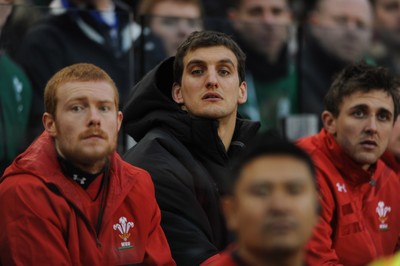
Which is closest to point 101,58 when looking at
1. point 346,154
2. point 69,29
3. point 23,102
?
point 69,29

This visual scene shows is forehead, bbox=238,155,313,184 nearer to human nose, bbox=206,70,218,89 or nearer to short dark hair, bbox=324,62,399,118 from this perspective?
human nose, bbox=206,70,218,89

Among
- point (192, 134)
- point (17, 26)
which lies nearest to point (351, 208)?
point (192, 134)

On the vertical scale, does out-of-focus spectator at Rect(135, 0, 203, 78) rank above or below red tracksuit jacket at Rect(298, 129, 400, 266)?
above

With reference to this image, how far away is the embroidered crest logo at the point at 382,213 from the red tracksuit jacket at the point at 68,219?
4.92 feet

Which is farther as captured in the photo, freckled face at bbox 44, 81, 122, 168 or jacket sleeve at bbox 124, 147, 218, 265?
jacket sleeve at bbox 124, 147, 218, 265

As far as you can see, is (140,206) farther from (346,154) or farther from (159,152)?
(346,154)

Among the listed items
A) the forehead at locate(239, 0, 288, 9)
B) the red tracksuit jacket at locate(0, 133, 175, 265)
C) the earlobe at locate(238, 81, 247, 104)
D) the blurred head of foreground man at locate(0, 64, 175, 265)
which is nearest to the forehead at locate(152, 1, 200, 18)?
the forehead at locate(239, 0, 288, 9)

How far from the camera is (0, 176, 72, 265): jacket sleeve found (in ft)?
14.2

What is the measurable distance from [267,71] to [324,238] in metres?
2.10

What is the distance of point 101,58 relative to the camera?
20.7ft

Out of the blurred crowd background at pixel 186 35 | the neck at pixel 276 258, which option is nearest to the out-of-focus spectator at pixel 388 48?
the blurred crowd background at pixel 186 35

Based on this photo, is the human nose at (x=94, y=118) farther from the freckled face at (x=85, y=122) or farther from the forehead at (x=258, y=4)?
the forehead at (x=258, y=4)

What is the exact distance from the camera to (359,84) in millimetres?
5703

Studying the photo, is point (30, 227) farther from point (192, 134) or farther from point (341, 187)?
point (341, 187)
